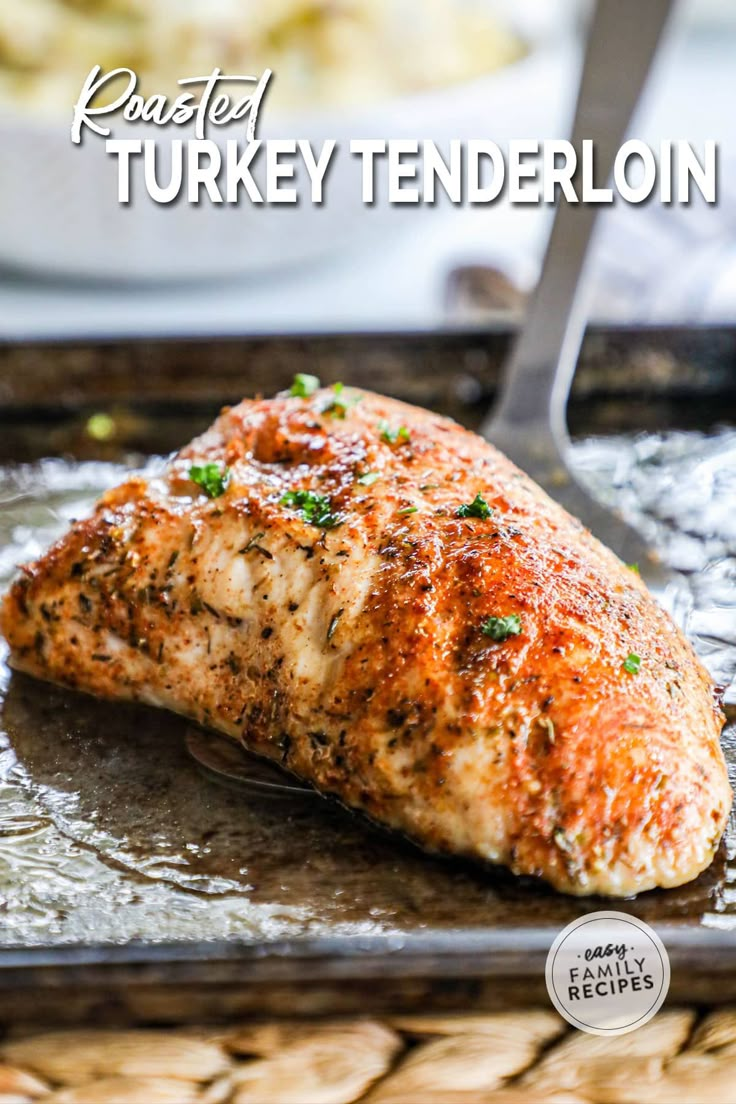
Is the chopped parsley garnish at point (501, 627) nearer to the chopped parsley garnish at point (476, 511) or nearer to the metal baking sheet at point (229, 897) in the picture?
the chopped parsley garnish at point (476, 511)

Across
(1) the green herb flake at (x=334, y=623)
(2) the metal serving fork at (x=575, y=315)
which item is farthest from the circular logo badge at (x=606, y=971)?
(2) the metal serving fork at (x=575, y=315)

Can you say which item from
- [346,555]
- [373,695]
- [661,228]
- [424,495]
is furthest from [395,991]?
[661,228]

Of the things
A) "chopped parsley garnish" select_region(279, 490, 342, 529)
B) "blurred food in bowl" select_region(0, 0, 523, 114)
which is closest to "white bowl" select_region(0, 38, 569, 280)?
"blurred food in bowl" select_region(0, 0, 523, 114)

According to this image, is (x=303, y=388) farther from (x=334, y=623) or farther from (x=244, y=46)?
(x=244, y=46)

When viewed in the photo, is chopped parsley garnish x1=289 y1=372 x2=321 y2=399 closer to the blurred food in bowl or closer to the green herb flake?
the green herb flake

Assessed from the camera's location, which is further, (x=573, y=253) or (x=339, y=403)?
(x=573, y=253)

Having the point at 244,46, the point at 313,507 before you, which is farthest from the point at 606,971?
the point at 244,46

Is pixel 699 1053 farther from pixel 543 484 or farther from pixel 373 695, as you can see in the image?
pixel 543 484
